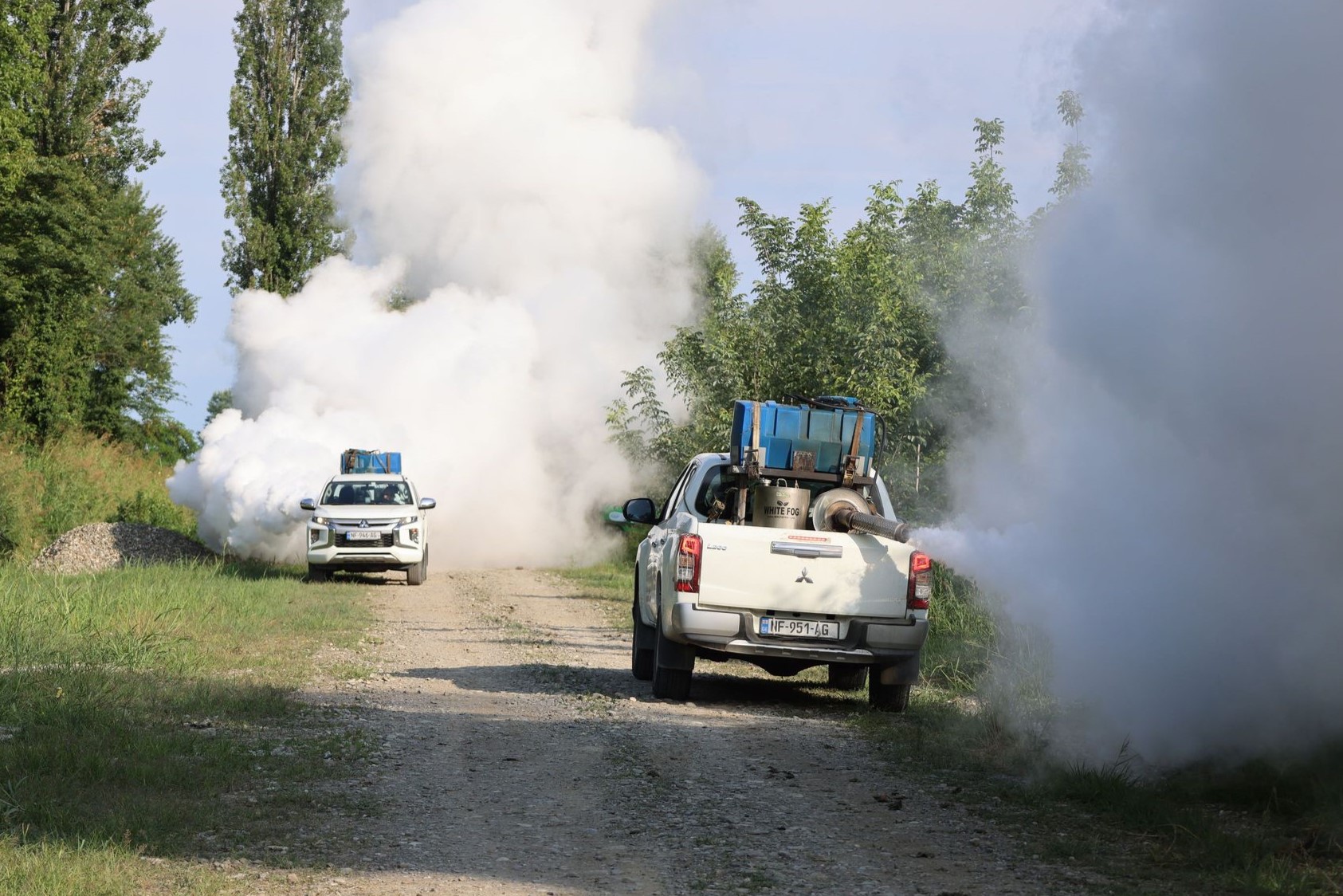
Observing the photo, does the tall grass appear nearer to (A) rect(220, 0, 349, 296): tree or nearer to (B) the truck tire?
(A) rect(220, 0, 349, 296): tree

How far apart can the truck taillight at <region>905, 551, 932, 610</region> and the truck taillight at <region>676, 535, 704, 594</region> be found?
5.31ft

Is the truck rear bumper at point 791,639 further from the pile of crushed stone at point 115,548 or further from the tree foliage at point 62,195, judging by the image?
the tree foliage at point 62,195

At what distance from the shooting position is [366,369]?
3634cm

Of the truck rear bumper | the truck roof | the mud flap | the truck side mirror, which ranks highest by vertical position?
the truck side mirror

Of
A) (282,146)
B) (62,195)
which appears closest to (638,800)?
(62,195)

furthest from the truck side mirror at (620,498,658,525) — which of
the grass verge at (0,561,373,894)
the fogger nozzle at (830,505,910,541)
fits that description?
the grass verge at (0,561,373,894)

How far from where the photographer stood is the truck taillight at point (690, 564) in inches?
417

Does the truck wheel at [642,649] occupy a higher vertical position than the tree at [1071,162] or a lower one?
lower

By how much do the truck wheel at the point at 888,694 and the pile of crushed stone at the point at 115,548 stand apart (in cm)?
1845

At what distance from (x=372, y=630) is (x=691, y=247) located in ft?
89.6

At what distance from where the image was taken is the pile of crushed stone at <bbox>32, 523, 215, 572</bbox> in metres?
27.1

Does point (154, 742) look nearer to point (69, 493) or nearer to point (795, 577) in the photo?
point (795, 577)

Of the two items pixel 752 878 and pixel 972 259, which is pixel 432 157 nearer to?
pixel 972 259

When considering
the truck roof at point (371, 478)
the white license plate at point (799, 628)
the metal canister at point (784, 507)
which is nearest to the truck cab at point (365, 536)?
the truck roof at point (371, 478)
